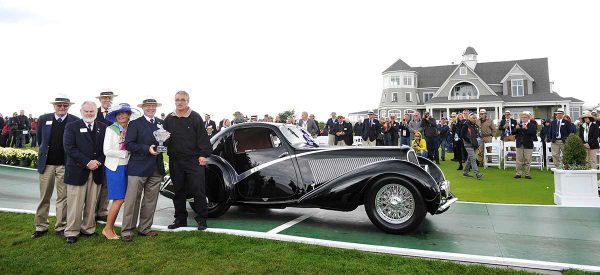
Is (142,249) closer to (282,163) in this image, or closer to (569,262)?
(282,163)

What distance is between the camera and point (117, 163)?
531 centimetres

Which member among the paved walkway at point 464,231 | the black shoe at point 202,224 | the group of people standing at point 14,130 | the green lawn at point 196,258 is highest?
the group of people standing at point 14,130

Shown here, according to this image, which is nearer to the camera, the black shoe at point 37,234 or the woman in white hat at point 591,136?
the black shoe at point 37,234

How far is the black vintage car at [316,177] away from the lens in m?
5.59

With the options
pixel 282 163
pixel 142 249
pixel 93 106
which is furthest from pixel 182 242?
pixel 93 106

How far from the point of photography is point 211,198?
6594mm

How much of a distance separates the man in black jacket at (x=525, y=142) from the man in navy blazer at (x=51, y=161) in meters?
11.2

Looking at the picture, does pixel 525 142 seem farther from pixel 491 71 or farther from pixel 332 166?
pixel 491 71

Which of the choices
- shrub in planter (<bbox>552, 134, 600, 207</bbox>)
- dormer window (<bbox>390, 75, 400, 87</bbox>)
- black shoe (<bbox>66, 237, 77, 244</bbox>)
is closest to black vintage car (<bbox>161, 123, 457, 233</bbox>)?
black shoe (<bbox>66, 237, 77, 244</bbox>)

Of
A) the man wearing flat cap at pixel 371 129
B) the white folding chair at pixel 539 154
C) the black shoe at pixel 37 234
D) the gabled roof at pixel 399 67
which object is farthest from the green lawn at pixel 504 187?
the gabled roof at pixel 399 67

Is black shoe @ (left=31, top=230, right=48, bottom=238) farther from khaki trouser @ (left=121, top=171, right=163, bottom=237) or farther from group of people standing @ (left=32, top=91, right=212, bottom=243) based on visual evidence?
khaki trouser @ (left=121, top=171, right=163, bottom=237)

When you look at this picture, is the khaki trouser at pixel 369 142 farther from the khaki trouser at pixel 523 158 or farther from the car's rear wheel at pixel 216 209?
the car's rear wheel at pixel 216 209

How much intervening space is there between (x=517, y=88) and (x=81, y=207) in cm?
4503

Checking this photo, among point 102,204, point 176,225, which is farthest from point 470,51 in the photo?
point 102,204
